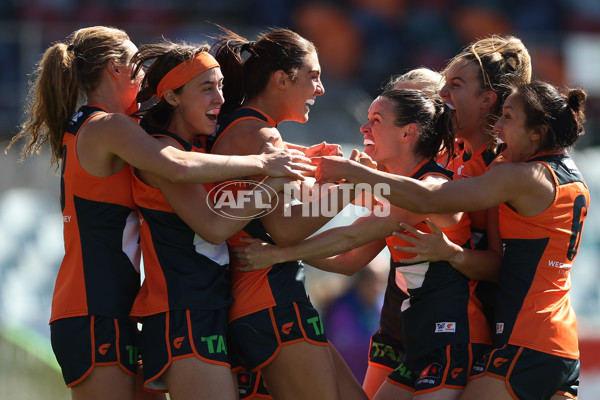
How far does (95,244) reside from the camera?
380 centimetres

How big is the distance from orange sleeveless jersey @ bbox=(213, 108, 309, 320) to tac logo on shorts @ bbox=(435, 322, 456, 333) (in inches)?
26.2

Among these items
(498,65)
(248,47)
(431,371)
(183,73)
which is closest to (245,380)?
(431,371)

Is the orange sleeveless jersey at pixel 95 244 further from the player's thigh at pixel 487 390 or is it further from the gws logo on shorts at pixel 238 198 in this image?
the player's thigh at pixel 487 390

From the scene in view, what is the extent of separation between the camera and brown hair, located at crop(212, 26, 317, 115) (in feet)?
13.2

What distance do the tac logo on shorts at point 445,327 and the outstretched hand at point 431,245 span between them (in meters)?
0.32

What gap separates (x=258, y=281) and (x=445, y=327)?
943mm

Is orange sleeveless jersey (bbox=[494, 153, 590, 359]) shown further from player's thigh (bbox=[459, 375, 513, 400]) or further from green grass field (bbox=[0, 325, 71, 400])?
green grass field (bbox=[0, 325, 71, 400])

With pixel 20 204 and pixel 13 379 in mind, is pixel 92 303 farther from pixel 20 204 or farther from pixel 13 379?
pixel 20 204

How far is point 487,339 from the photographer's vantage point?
391cm

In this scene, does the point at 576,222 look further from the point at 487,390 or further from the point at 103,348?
the point at 103,348

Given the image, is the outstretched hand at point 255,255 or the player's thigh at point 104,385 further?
the outstretched hand at point 255,255

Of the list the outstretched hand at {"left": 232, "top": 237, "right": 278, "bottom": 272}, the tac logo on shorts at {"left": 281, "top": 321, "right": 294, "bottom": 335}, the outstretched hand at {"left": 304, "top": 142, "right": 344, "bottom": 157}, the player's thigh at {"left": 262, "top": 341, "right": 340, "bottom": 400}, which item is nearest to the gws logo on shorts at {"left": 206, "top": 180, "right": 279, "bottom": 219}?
the outstretched hand at {"left": 232, "top": 237, "right": 278, "bottom": 272}

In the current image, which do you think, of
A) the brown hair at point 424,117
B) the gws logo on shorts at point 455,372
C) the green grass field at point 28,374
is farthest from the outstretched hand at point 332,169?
the green grass field at point 28,374

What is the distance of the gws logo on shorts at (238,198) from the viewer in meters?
3.71
